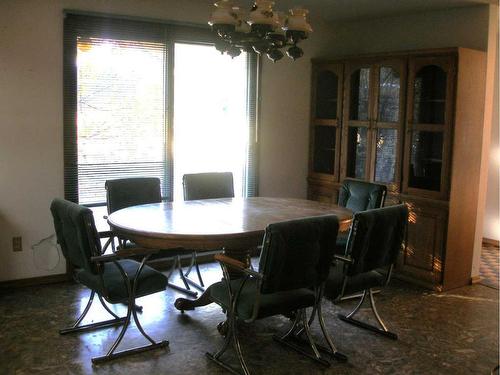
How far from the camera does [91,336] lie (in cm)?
363

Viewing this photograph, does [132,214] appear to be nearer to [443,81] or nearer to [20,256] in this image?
[20,256]

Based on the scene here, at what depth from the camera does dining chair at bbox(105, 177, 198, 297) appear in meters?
4.31

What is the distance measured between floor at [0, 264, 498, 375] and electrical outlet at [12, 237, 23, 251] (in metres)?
0.33

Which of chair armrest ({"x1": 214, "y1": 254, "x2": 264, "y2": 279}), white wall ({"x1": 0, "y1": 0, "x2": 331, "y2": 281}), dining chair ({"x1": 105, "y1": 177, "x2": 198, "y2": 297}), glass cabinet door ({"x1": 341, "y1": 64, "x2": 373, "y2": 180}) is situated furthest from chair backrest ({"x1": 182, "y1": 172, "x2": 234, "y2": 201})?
chair armrest ({"x1": 214, "y1": 254, "x2": 264, "y2": 279})

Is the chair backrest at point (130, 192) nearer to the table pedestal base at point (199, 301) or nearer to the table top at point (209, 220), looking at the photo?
the table top at point (209, 220)

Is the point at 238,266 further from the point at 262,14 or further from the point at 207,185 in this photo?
the point at 207,185

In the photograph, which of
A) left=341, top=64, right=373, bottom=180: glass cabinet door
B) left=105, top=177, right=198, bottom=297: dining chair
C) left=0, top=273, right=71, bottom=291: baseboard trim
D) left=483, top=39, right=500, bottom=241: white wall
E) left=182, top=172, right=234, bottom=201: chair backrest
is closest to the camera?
left=105, top=177, right=198, bottom=297: dining chair

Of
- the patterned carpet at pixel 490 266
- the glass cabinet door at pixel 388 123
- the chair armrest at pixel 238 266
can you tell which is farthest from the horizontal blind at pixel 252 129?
the chair armrest at pixel 238 266

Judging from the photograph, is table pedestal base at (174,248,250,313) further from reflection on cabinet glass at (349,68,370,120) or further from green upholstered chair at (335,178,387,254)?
reflection on cabinet glass at (349,68,370,120)

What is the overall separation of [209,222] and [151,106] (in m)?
1.86

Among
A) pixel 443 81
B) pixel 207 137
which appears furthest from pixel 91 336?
pixel 443 81

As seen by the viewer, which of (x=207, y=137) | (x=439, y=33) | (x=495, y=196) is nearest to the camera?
(x=439, y=33)

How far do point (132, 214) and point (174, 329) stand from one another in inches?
31.2

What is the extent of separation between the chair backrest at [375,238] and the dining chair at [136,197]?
1.43 meters
